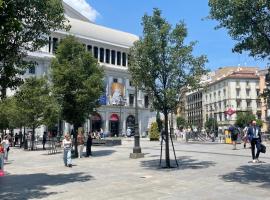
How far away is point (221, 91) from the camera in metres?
119

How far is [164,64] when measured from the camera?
56.0 ft

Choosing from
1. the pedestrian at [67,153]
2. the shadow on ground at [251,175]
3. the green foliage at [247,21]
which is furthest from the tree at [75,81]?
the green foliage at [247,21]

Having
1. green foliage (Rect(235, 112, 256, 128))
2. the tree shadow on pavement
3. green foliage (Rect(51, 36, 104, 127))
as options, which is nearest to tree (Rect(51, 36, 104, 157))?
green foliage (Rect(51, 36, 104, 127))

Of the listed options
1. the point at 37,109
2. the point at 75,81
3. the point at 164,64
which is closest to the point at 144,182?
the point at 164,64

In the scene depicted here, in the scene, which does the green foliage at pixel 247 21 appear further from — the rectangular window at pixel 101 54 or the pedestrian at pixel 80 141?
the rectangular window at pixel 101 54

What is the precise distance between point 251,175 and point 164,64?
5.61m

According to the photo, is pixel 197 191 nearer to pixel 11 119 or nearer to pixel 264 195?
pixel 264 195

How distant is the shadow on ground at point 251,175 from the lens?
12706 millimetres

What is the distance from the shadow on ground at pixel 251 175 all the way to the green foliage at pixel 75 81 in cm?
1095

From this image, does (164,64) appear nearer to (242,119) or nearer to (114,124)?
(114,124)

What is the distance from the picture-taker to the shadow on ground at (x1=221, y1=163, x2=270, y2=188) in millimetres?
12706

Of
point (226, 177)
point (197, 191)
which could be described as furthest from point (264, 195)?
point (226, 177)

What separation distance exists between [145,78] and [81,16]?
72.6 metres

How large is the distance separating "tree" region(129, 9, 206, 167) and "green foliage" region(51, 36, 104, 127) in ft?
24.9
